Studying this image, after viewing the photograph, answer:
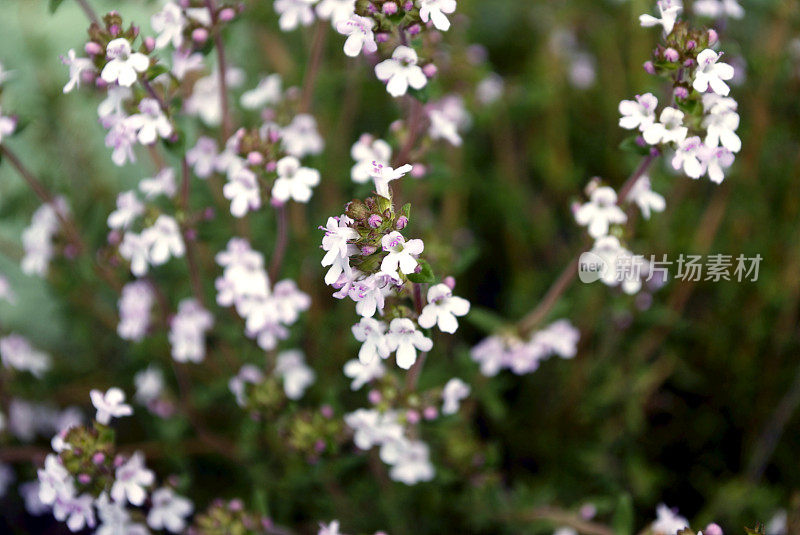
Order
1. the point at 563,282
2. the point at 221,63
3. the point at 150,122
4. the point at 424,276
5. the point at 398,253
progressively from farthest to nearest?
the point at 563,282 → the point at 221,63 → the point at 150,122 → the point at 424,276 → the point at 398,253

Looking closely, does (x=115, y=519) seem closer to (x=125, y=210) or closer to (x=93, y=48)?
(x=125, y=210)

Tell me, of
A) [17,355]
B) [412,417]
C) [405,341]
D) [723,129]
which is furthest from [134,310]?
[723,129]

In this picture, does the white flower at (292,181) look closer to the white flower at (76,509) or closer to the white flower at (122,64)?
the white flower at (122,64)

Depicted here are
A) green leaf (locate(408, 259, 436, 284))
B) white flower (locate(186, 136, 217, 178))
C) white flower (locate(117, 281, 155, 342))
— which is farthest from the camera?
white flower (locate(117, 281, 155, 342))

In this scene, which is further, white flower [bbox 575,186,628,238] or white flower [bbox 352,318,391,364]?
white flower [bbox 575,186,628,238]

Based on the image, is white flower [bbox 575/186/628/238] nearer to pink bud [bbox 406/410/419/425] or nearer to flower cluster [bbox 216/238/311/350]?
pink bud [bbox 406/410/419/425]

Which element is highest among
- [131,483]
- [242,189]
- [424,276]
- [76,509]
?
[242,189]

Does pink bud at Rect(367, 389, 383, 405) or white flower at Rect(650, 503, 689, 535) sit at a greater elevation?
pink bud at Rect(367, 389, 383, 405)

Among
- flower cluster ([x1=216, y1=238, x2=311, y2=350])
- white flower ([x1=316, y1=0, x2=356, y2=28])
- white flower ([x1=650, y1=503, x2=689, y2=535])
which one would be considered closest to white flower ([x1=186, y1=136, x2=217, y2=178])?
flower cluster ([x1=216, y1=238, x2=311, y2=350])
